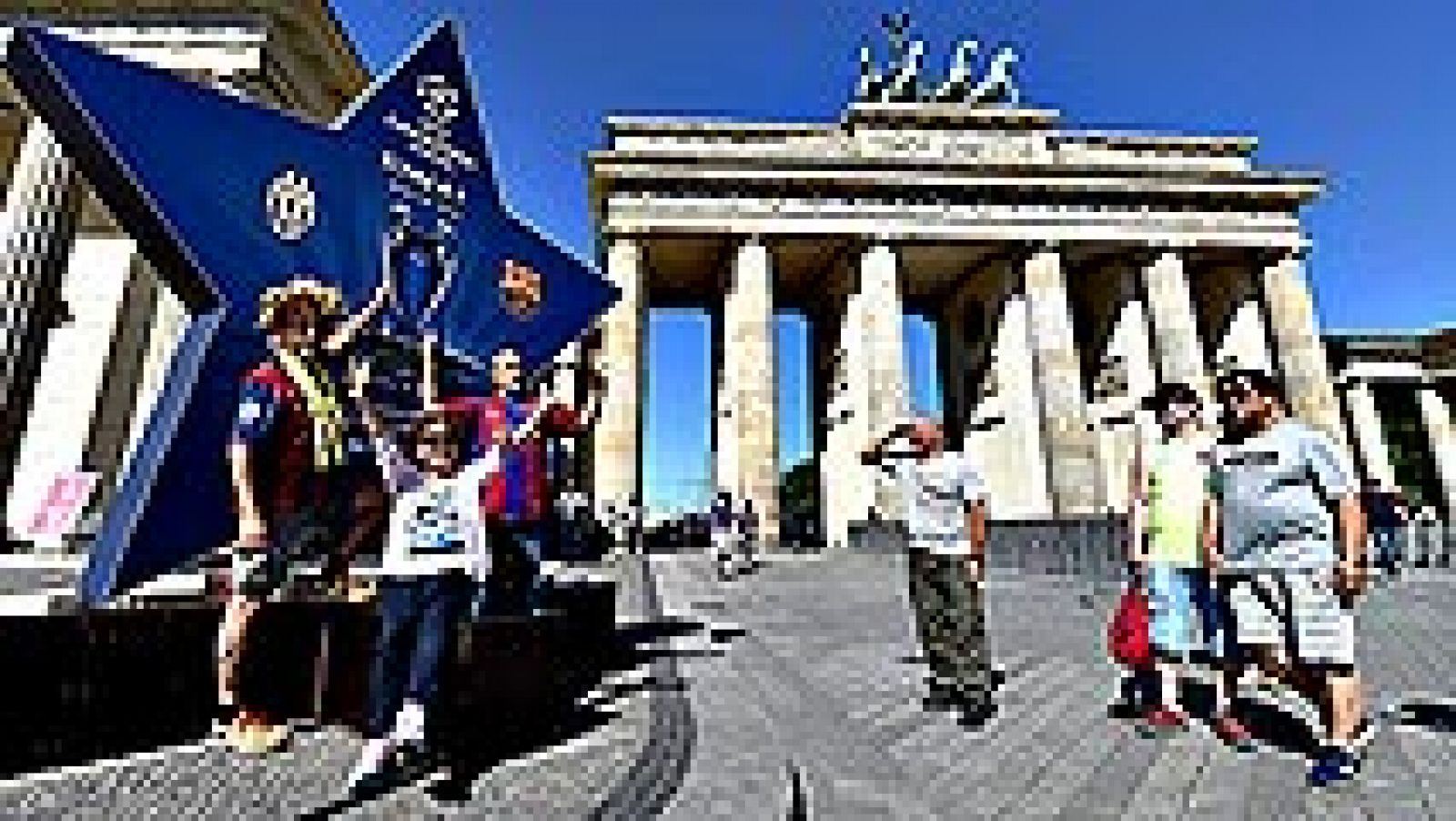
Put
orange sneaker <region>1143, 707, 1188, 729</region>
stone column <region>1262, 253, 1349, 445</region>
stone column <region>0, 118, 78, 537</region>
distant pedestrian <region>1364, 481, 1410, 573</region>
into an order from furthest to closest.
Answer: stone column <region>1262, 253, 1349, 445</region> < distant pedestrian <region>1364, 481, 1410, 573</region> < stone column <region>0, 118, 78, 537</region> < orange sneaker <region>1143, 707, 1188, 729</region>

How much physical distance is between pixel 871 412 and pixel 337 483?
92.5 ft

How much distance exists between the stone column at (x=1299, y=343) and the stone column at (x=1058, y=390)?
839 centimetres

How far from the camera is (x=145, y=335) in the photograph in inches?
956

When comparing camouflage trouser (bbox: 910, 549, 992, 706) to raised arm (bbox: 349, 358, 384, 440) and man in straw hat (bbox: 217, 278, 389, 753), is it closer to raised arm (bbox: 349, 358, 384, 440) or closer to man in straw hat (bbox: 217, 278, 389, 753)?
raised arm (bbox: 349, 358, 384, 440)

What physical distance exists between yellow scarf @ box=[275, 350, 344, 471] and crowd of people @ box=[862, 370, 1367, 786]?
11.2ft

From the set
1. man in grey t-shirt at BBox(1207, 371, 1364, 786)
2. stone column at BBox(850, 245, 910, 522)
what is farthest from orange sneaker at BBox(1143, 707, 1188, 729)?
stone column at BBox(850, 245, 910, 522)

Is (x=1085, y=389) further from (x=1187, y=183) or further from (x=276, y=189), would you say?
(x=276, y=189)

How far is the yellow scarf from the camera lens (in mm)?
4746

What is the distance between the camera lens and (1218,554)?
4.82m

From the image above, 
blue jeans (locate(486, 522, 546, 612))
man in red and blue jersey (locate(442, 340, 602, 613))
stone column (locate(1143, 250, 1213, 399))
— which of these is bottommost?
blue jeans (locate(486, 522, 546, 612))

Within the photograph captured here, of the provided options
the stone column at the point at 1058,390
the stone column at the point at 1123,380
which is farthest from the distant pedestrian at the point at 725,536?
the stone column at the point at 1123,380

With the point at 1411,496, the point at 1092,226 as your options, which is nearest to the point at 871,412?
the point at 1092,226

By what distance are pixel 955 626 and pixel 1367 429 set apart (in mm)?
45252

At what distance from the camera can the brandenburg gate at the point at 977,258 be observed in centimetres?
3338
